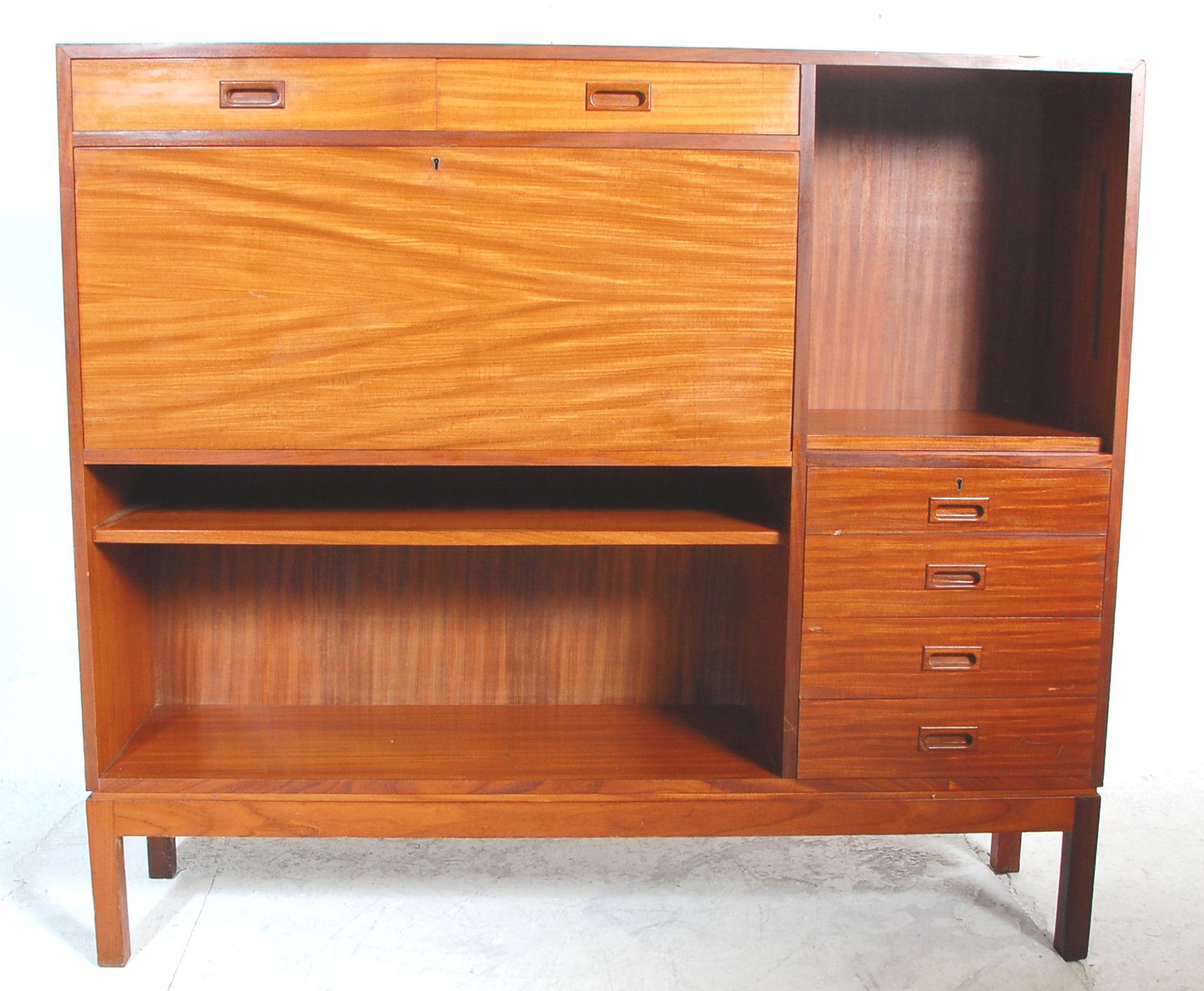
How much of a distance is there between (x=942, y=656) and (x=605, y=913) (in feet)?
2.79

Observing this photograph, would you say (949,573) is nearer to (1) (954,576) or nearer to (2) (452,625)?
(1) (954,576)

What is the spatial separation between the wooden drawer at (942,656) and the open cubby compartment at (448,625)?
0.23 m

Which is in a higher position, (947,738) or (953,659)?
→ (953,659)

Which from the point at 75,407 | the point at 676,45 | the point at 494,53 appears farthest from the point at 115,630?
the point at 676,45

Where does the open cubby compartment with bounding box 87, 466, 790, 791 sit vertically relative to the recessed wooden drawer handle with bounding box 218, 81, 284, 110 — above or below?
below

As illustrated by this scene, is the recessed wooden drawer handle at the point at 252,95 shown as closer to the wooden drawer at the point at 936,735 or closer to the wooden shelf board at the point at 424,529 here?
the wooden shelf board at the point at 424,529

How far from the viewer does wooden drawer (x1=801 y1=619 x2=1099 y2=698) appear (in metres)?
2.15

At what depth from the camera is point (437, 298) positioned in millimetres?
2068

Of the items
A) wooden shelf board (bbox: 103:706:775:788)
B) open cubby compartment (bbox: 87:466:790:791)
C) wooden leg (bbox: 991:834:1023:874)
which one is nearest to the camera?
wooden shelf board (bbox: 103:706:775:788)

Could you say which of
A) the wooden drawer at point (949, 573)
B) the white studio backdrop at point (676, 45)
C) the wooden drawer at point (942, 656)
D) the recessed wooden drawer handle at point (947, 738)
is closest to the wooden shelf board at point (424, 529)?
the wooden drawer at point (949, 573)

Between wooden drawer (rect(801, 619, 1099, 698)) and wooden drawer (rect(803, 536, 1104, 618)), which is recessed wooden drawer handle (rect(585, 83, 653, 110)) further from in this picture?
wooden drawer (rect(801, 619, 1099, 698))

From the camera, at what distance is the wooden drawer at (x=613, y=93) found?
202cm

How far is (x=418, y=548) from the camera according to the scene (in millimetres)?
2604

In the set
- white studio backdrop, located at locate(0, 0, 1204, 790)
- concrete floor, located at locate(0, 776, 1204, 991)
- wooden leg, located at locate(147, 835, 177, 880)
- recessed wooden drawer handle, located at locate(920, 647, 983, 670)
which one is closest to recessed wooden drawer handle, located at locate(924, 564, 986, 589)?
recessed wooden drawer handle, located at locate(920, 647, 983, 670)
